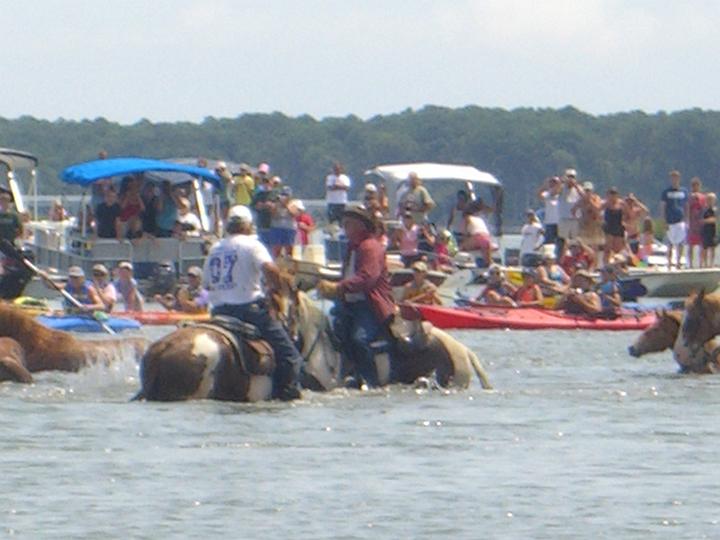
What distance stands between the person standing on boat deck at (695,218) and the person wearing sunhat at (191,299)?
354 inches

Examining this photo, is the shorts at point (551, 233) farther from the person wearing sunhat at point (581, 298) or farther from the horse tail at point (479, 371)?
the horse tail at point (479, 371)

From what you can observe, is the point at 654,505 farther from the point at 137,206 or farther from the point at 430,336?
the point at 137,206

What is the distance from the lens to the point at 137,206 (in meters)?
38.5

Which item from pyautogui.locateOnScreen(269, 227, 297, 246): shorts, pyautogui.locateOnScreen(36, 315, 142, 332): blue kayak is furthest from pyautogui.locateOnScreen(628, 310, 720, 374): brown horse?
pyautogui.locateOnScreen(269, 227, 297, 246): shorts

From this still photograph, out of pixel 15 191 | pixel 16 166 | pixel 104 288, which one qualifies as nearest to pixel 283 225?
pixel 15 191

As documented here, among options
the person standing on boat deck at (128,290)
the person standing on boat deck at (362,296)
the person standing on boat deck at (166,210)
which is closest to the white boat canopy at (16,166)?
the person standing on boat deck at (166,210)

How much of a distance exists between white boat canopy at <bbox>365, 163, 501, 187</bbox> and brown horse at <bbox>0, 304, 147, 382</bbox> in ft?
72.5

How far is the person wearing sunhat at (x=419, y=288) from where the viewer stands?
2991 cm

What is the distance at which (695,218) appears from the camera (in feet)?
130

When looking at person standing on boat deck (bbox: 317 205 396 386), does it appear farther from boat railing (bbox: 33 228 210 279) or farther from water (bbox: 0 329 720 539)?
boat railing (bbox: 33 228 210 279)

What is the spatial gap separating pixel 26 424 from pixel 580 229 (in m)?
20.7

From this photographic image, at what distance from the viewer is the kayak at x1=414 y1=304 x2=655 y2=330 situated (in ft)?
103

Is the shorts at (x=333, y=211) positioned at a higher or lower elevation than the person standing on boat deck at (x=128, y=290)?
higher

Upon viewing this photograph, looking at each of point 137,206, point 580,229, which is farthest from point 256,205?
point 580,229
